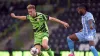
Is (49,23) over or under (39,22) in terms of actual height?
under

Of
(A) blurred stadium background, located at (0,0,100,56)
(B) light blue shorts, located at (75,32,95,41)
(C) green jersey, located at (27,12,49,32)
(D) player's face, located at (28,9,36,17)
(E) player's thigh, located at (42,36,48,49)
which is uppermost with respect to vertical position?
(D) player's face, located at (28,9,36,17)

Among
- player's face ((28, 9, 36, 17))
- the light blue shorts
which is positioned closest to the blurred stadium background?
the light blue shorts

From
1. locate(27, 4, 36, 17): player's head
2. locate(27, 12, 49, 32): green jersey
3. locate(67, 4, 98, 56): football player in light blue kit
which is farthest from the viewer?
locate(27, 12, 49, 32): green jersey

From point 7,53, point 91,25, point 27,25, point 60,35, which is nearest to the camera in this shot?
point 91,25

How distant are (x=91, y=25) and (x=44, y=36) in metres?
1.32

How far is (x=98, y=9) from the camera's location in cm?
2164

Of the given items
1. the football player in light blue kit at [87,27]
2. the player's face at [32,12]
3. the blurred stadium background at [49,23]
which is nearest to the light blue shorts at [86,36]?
the football player in light blue kit at [87,27]

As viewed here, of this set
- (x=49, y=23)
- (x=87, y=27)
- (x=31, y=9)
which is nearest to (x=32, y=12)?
(x=31, y=9)

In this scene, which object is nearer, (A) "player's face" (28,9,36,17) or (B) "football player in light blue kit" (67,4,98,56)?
(B) "football player in light blue kit" (67,4,98,56)

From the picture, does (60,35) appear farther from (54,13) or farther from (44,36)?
(44,36)

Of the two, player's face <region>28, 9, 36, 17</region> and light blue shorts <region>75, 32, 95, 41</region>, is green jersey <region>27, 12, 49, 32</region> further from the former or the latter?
light blue shorts <region>75, 32, 95, 41</region>

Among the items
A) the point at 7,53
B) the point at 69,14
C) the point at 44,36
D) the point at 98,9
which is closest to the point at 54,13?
the point at 69,14

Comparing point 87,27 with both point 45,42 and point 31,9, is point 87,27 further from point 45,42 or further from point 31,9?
point 31,9

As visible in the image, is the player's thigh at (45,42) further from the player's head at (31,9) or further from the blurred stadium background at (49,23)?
the blurred stadium background at (49,23)
